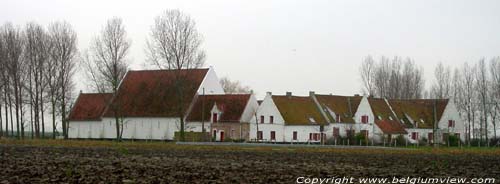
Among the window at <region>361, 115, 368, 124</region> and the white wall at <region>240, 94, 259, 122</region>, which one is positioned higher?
the white wall at <region>240, 94, 259, 122</region>

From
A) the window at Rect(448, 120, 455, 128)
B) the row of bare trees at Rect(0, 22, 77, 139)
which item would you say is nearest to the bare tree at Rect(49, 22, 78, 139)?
the row of bare trees at Rect(0, 22, 77, 139)

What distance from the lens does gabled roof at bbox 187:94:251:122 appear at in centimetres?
8850

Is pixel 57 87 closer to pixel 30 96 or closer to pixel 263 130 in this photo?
pixel 30 96

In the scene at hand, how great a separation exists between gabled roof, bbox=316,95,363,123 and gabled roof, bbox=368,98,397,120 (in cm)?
194

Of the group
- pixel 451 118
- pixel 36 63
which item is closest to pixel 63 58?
pixel 36 63

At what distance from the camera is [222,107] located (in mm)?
89500

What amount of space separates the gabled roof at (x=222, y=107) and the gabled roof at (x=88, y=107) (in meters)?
11.9

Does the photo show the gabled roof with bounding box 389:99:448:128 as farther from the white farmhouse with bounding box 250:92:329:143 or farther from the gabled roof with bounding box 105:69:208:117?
the gabled roof with bounding box 105:69:208:117

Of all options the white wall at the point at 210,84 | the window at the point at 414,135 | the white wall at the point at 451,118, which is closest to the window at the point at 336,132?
the window at the point at 414,135

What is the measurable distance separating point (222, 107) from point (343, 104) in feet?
52.2

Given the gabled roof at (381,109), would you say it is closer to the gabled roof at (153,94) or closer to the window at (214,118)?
the window at (214,118)

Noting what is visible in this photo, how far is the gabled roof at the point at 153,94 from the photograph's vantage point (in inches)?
3515

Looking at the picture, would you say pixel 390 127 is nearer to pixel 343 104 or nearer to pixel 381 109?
pixel 381 109

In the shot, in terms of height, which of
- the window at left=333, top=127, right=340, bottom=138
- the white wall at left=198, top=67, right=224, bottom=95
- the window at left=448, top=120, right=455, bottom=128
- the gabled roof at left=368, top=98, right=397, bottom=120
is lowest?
the window at left=333, top=127, right=340, bottom=138
